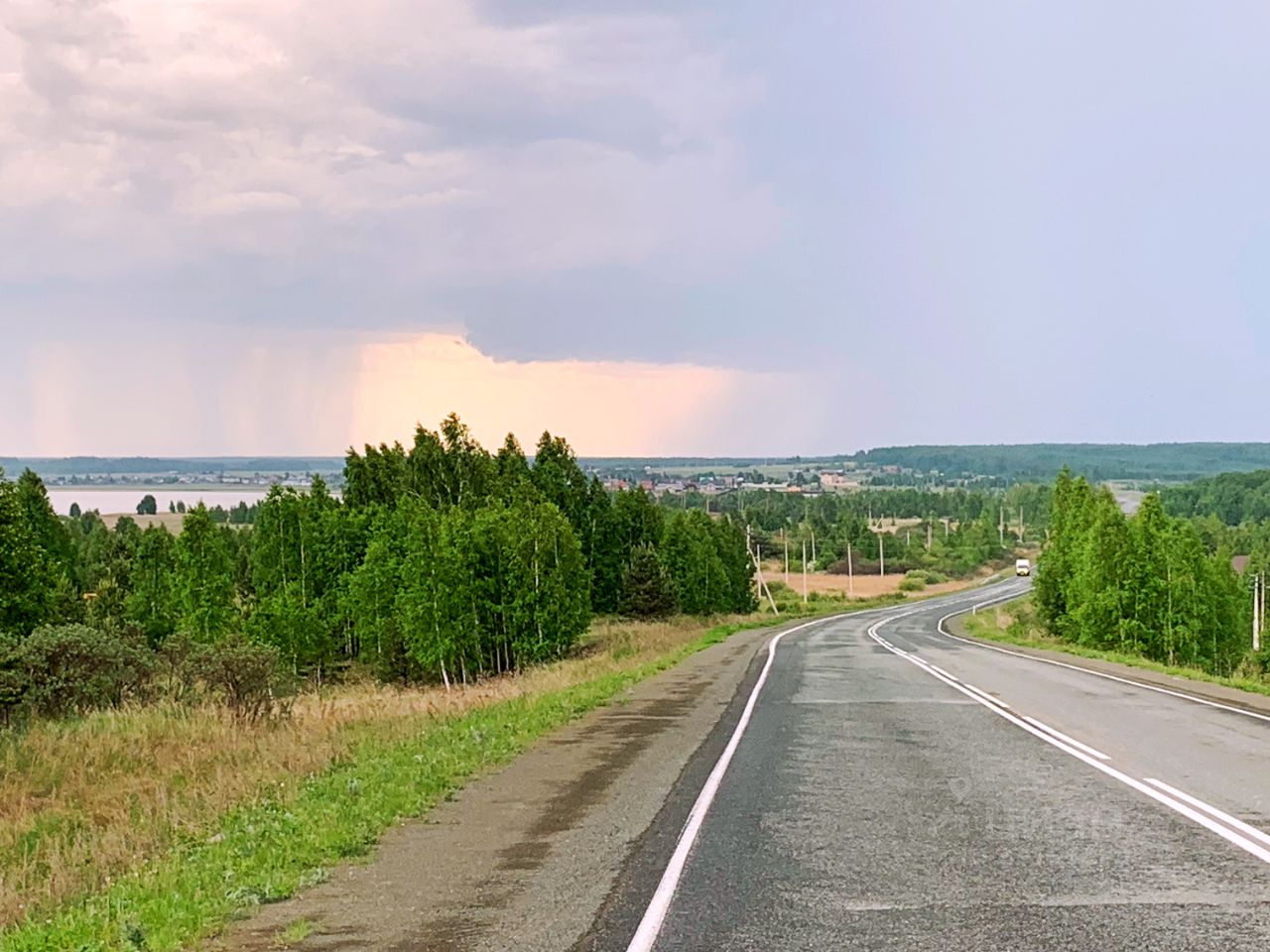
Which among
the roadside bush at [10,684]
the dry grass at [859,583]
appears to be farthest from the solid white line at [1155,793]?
the dry grass at [859,583]

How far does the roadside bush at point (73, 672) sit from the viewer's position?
2658 centimetres

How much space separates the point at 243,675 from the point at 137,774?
1072cm

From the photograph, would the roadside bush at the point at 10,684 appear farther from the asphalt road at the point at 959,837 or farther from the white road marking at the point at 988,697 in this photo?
the white road marking at the point at 988,697

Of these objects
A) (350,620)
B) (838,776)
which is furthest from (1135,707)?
(350,620)

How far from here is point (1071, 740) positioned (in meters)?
14.8

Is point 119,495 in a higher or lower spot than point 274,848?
higher

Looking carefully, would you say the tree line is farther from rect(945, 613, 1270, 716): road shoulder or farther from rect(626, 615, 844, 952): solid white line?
rect(626, 615, 844, 952): solid white line

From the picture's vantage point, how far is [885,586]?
454 feet

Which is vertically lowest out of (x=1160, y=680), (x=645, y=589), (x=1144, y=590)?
(x=645, y=589)

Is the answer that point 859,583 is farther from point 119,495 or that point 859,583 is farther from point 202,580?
point 119,495

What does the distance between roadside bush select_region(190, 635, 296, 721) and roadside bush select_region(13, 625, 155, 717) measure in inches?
61.4

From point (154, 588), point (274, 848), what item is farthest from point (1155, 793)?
point (154, 588)

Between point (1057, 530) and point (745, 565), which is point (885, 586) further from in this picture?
point (1057, 530)

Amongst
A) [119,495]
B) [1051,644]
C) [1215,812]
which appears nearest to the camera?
[1215,812]
